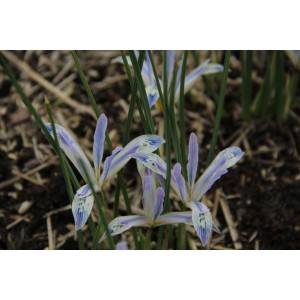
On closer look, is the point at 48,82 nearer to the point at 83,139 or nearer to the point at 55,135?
the point at 83,139

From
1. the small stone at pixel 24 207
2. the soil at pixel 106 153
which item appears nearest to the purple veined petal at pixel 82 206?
the soil at pixel 106 153

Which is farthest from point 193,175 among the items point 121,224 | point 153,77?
point 153,77

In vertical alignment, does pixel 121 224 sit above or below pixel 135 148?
below

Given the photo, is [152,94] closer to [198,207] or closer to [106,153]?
[198,207]

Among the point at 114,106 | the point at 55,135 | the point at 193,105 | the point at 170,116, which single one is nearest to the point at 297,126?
the point at 193,105

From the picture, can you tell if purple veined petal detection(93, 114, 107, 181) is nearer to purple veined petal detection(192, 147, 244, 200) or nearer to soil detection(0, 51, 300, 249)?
purple veined petal detection(192, 147, 244, 200)
